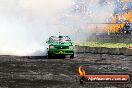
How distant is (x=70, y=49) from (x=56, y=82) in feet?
51.2

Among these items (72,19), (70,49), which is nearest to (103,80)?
(70,49)

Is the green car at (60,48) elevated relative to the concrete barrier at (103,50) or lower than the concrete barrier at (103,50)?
elevated

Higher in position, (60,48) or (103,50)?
(60,48)

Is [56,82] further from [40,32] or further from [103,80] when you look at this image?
[40,32]

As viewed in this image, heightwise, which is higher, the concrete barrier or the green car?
the green car

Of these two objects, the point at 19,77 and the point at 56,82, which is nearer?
the point at 56,82

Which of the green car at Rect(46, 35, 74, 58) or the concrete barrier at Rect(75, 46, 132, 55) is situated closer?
the green car at Rect(46, 35, 74, 58)

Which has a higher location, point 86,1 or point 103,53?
point 86,1

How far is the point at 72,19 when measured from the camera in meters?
53.0

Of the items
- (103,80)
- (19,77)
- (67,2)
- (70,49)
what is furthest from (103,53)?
(103,80)

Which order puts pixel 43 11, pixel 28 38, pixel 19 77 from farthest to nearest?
pixel 43 11
pixel 28 38
pixel 19 77

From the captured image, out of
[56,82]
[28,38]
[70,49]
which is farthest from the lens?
[28,38]

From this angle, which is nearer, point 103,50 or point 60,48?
point 60,48

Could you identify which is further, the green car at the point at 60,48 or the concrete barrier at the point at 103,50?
the concrete barrier at the point at 103,50
